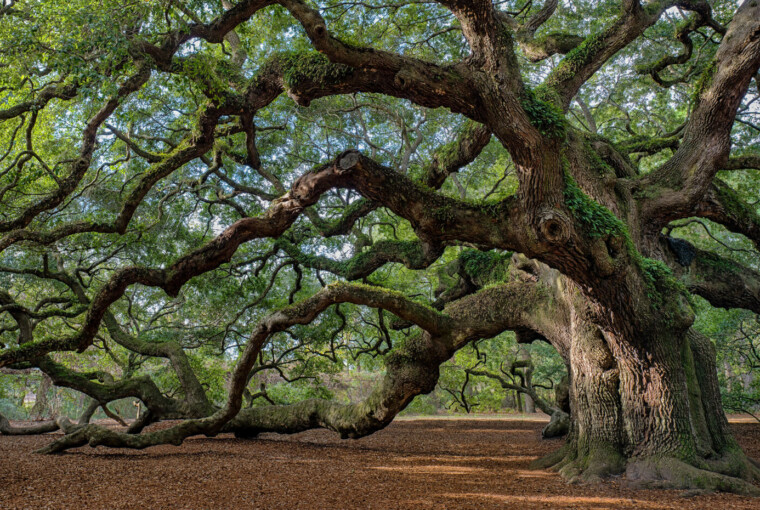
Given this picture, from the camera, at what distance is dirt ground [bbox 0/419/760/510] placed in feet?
12.4

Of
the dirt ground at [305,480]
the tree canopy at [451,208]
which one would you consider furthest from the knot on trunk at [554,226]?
the dirt ground at [305,480]

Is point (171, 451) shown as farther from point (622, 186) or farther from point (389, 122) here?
point (389, 122)

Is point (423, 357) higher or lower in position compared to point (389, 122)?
lower

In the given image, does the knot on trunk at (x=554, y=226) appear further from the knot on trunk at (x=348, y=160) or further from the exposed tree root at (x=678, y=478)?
the exposed tree root at (x=678, y=478)

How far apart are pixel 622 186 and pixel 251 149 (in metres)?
5.26

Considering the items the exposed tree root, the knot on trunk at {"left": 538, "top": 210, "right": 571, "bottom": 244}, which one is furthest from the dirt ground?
the knot on trunk at {"left": 538, "top": 210, "right": 571, "bottom": 244}

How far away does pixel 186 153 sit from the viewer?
6215 mm

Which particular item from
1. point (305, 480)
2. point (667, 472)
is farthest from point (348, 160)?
point (667, 472)

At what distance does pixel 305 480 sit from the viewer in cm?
463

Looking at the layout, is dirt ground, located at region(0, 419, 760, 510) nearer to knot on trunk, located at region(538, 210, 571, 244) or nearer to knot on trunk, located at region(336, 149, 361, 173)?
knot on trunk, located at region(538, 210, 571, 244)

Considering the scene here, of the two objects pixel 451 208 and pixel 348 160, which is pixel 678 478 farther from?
pixel 348 160

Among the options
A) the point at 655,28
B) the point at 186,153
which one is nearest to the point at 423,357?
the point at 186,153

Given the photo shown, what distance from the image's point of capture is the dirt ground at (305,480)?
3.79 meters

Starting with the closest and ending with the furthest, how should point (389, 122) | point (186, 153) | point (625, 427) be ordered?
point (625, 427)
point (186, 153)
point (389, 122)
